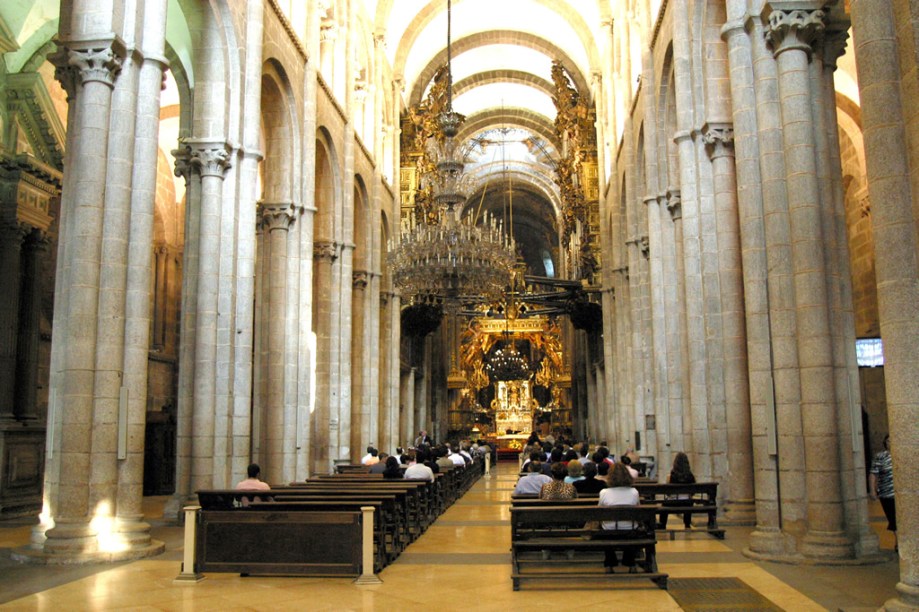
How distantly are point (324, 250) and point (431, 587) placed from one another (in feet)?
48.7

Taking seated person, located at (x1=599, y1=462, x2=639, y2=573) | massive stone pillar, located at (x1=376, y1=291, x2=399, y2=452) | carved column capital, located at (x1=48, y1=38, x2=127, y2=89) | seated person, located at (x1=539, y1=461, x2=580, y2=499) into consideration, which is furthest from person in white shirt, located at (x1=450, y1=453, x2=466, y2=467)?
carved column capital, located at (x1=48, y1=38, x2=127, y2=89)

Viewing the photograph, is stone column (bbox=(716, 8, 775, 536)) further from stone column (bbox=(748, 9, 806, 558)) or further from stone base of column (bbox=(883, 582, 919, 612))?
stone base of column (bbox=(883, 582, 919, 612))

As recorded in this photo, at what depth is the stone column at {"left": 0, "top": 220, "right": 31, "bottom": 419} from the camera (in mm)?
16656

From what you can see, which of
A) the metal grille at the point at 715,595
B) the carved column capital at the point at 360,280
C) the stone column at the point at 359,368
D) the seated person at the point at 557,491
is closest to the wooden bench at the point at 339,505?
the seated person at the point at 557,491

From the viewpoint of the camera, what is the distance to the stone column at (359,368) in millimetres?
24719

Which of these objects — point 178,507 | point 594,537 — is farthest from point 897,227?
point 178,507

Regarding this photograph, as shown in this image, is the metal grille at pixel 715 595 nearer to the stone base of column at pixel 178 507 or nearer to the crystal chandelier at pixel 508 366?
the stone base of column at pixel 178 507

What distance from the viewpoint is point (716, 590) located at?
7684 millimetres

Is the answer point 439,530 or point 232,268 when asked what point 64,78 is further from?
point 439,530

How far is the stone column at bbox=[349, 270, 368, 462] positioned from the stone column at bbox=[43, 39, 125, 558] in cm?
1467

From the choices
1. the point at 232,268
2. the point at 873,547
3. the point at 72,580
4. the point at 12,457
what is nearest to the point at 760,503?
the point at 873,547

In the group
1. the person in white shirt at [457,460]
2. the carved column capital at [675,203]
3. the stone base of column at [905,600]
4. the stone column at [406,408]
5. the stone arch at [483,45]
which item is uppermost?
the stone arch at [483,45]

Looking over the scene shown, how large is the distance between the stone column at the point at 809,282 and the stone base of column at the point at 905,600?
3033 mm

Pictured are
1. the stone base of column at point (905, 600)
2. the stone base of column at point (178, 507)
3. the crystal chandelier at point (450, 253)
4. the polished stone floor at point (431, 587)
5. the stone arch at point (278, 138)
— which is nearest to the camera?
the stone base of column at point (905, 600)
